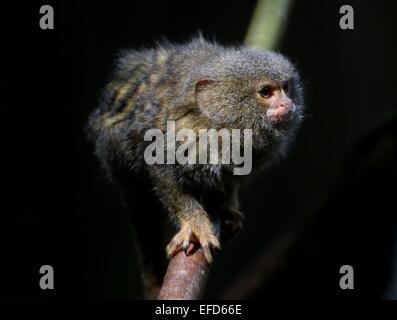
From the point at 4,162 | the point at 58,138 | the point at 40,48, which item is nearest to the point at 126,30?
the point at 40,48

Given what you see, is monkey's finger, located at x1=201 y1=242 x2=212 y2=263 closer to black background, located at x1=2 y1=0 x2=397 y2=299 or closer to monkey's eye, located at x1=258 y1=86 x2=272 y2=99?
monkey's eye, located at x1=258 y1=86 x2=272 y2=99

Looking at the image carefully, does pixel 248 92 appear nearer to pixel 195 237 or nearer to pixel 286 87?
pixel 286 87

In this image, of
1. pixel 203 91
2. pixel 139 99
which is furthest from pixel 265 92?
pixel 139 99

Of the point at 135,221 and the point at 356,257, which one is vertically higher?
the point at 135,221

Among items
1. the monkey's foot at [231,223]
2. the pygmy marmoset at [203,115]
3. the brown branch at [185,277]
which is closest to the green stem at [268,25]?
the pygmy marmoset at [203,115]

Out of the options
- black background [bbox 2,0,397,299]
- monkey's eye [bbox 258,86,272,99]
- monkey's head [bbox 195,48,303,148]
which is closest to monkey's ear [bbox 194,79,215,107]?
monkey's head [bbox 195,48,303,148]
